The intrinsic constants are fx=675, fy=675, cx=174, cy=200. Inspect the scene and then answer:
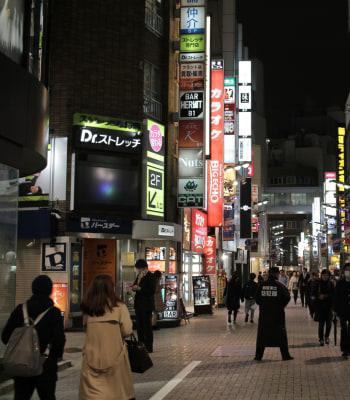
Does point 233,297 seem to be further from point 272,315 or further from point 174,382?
point 174,382

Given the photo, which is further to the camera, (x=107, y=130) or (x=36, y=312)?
(x=107, y=130)

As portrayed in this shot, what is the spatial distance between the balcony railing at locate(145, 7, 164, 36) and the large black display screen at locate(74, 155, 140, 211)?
5.11 meters

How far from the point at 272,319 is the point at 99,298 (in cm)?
706

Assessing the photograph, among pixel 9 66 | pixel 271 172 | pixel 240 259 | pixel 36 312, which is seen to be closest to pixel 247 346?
pixel 9 66

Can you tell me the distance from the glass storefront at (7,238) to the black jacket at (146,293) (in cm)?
355

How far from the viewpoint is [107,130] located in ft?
68.7

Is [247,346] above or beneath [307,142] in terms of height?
beneath

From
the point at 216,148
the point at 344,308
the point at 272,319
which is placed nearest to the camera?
the point at 272,319

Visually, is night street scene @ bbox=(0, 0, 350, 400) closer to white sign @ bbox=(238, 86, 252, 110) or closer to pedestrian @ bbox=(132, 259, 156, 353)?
pedestrian @ bbox=(132, 259, 156, 353)

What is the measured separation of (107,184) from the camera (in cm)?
2095

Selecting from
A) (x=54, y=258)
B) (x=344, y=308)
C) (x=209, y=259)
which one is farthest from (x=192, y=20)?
(x=344, y=308)

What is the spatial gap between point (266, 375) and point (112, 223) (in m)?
10.2

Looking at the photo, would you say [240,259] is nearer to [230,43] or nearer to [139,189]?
[230,43]

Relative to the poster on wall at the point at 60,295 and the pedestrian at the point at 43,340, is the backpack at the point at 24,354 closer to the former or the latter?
the pedestrian at the point at 43,340
